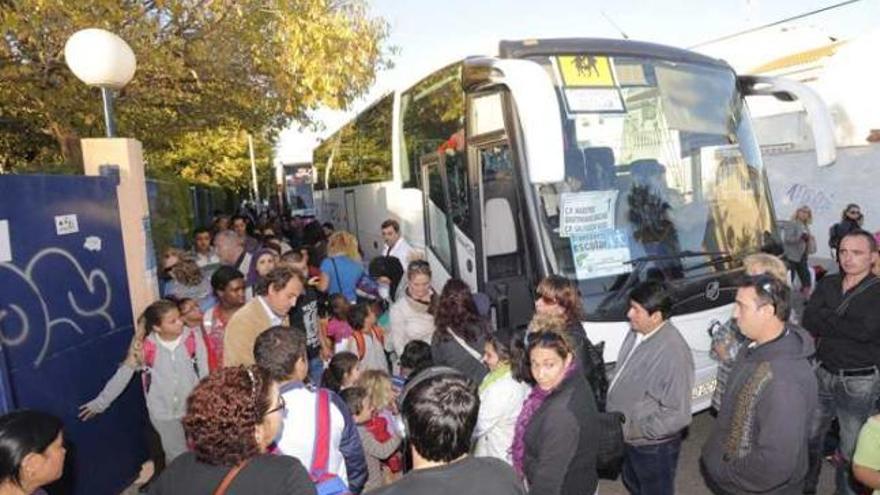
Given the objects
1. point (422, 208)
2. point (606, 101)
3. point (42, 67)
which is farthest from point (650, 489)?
point (42, 67)

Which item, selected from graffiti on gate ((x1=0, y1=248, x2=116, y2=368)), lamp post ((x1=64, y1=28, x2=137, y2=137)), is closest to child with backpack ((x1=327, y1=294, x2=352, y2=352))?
graffiti on gate ((x1=0, y1=248, x2=116, y2=368))

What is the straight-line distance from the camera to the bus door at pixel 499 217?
18.7 feet

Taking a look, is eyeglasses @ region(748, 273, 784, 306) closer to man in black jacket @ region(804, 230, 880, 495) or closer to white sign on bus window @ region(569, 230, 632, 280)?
man in black jacket @ region(804, 230, 880, 495)

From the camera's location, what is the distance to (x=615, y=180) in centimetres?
542

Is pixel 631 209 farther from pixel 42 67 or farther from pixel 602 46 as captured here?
pixel 42 67

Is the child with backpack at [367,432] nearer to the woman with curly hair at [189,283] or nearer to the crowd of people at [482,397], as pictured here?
the crowd of people at [482,397]

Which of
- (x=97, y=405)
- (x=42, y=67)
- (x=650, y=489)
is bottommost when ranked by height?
(x=650, y=489)

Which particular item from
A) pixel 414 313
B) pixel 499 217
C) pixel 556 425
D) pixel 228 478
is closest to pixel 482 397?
pixel 556 425

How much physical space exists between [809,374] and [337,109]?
7699mm

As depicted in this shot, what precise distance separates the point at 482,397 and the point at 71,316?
124 inches

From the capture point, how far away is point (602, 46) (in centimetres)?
575

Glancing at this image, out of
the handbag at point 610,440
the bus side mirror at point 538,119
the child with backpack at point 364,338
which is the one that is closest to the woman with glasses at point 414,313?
the child with backpack at point 364,338

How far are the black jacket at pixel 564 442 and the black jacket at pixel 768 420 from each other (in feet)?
2.24

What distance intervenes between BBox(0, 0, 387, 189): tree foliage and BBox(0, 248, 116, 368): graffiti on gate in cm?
422
